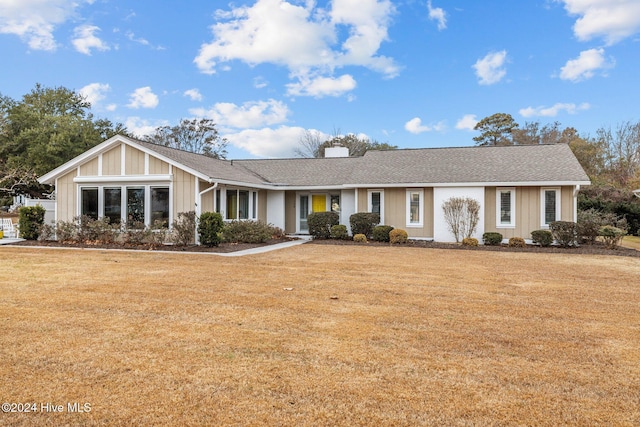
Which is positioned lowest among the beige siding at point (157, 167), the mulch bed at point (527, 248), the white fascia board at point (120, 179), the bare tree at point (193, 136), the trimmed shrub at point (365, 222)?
the mulch bed at point (527, 248)

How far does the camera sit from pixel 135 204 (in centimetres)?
1545

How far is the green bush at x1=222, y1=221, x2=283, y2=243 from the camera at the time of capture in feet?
50.7

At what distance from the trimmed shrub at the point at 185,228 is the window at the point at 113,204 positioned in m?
2.84

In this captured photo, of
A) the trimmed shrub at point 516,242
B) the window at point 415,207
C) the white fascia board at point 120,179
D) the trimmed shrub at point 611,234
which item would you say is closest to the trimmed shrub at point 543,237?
the trimmed shrub at point 516,242

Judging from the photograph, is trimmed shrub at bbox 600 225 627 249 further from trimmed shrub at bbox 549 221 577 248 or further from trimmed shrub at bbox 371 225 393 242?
trimmed shrub at bbox 371 225 393 242

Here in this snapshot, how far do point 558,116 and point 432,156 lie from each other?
97.4ft

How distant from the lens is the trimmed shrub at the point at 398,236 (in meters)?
16.6

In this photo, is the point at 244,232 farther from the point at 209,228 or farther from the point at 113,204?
the point at 113,204

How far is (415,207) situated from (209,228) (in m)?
8.87

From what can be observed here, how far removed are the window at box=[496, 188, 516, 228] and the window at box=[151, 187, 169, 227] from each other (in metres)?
13.1

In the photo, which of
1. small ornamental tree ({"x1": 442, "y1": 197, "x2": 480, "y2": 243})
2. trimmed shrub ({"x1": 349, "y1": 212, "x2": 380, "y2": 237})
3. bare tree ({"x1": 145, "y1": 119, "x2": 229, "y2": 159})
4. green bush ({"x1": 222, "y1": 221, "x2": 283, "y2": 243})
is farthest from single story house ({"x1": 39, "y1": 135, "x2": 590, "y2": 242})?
bare tree ({"x1": 145, "y1": 119, "x2": 229, "y2": 159})

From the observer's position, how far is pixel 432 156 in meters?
20.1

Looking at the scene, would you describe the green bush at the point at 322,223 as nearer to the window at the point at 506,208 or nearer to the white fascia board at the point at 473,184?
the white fascia board at the point at 473,184

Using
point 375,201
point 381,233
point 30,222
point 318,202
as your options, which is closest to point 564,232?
point 381,233
